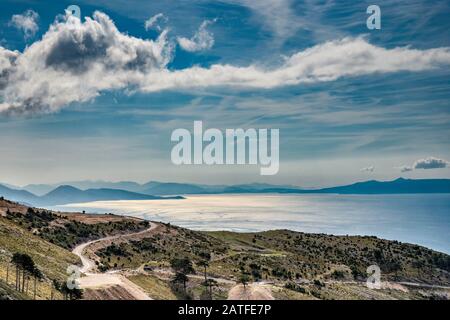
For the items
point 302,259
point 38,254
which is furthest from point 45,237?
point 302,259

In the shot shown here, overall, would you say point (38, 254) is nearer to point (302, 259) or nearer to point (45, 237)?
point (45, 237)

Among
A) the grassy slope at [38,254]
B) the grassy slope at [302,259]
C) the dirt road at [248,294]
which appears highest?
the grassy slope at [38,254]

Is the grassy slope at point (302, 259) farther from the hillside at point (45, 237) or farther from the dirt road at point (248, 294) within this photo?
the hillside at point (45, 237)

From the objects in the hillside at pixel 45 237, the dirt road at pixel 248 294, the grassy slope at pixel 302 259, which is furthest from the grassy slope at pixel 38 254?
the dirt road at pixel 248 294

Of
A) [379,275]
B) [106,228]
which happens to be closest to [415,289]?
[379,275]

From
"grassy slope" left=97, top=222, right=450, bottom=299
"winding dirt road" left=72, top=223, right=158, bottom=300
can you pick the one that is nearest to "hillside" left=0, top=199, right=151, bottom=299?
"winding dirt road" left=72, top=223, right=158, bottom=300

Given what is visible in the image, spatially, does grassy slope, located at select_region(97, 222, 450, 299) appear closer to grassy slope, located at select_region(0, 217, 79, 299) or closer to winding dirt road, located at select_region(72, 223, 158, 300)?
winding dirt road, located at select_region(72, 223, 158, 300)
